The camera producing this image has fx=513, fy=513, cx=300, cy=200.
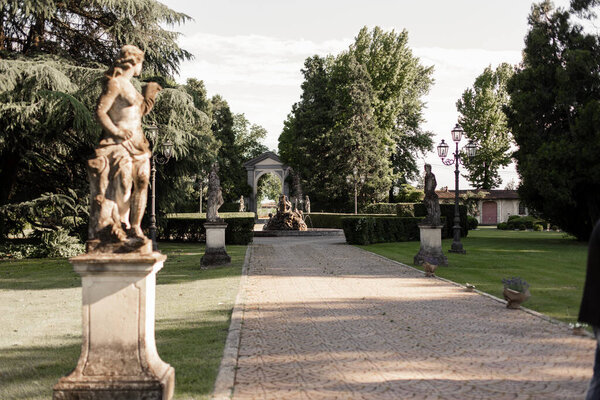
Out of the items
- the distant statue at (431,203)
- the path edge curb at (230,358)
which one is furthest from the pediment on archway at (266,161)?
the path edge curb at (230,358)

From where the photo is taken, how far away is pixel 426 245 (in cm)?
1598

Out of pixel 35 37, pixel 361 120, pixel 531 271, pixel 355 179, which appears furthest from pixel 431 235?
pixel 361 120

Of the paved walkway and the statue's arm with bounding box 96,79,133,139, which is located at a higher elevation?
the statue's arm with bounding box 96,79,133,139

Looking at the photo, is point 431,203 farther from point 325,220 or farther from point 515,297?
point 325,220

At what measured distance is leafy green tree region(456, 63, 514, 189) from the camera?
174ft

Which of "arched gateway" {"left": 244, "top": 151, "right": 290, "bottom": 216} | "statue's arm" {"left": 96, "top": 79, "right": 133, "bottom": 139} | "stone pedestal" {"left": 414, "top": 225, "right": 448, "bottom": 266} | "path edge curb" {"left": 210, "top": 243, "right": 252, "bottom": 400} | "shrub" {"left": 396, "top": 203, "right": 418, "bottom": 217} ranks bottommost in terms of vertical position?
"path edge curb" {"left": 210, "top": 243, "right": 252, "bottom": 400}

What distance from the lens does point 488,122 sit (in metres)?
53.2

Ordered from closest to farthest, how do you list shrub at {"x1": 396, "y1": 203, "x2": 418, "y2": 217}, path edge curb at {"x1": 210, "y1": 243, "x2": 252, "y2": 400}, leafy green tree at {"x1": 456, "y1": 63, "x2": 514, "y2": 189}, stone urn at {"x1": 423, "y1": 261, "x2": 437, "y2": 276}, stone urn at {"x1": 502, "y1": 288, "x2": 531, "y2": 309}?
path edge curb at {"x1": 210, "y1": 243, "x2": 252, "y2": 400} → stone urn at {"x1": 502, "y1": 288, "x2": 531, "y2": 309} → stone urn at {"x1": 423, "y1": 261, "x2": 437, "y2": 276} → shrub at {"x1": 396, "y1": 203, "x2": 418, "y2": 217} → leafy green tree at {"x1": 456, "y1": 63, "x2": 514, "y2": 189}

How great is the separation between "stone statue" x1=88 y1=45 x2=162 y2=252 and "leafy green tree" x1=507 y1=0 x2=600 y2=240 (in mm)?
23476

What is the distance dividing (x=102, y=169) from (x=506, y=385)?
13.8 feet

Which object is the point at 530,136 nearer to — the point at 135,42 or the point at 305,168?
the point at 135,42

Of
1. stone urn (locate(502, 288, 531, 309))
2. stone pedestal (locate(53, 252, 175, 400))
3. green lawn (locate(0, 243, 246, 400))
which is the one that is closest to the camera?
stone pedestal (locate(53, 252, 175, 400))

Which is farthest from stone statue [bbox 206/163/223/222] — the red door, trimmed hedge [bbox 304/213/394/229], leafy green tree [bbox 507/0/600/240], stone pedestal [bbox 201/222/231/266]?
the red door

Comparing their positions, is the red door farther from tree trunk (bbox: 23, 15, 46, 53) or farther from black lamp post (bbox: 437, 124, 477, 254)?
tree trunk (bbox: 23, 15, 46, 53)
